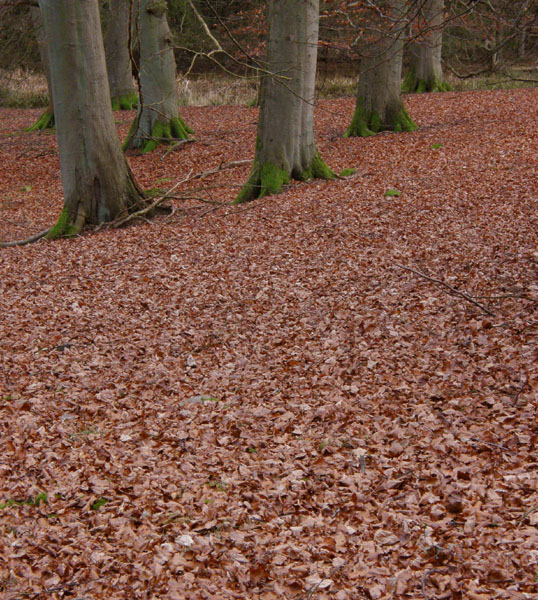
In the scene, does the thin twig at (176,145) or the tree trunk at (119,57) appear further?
the tree trunk at (119,57)

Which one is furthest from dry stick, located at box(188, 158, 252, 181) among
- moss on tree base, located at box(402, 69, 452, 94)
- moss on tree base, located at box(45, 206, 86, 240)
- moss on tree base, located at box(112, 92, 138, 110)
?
moss on tree base, located at box(112, 92, 138, 110)

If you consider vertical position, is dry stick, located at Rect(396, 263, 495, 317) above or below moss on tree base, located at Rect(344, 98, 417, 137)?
below

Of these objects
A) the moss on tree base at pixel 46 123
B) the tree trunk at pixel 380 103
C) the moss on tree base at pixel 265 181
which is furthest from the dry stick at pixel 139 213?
the moss on tree base at pixel 46 123

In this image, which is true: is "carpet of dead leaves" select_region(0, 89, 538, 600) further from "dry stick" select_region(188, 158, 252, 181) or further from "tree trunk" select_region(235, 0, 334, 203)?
"dry stick" select_region(188, 158, 252, 181)

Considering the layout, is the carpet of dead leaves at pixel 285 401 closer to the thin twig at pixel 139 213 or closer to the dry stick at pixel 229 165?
the thin twig at pixel 139 213

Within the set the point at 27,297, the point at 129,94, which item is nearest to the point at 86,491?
the point at 27,297

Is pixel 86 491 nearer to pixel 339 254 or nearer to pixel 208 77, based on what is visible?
pixel 339 254

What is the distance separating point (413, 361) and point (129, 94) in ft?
64.9

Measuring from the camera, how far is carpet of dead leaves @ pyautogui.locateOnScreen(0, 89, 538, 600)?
129 inches

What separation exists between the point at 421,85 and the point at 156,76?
9160 mm

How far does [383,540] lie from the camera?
3.35m

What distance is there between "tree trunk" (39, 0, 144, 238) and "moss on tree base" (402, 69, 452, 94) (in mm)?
13109

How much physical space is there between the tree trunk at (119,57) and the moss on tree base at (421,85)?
9130 mm

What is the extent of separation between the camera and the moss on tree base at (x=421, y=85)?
20.3m
